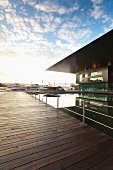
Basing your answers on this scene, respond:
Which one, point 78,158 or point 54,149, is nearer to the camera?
point 78,158

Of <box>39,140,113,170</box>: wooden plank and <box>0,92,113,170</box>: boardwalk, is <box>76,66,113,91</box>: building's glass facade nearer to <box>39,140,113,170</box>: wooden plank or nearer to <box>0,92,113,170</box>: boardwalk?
<box>0,92,113,170</box>: boardwalk

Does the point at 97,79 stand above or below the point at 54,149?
above

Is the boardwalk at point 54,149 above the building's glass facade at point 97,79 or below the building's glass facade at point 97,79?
below

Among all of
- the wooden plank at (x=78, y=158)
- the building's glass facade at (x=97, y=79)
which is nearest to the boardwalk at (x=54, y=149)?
the wooden plank at (x=78, y=158)

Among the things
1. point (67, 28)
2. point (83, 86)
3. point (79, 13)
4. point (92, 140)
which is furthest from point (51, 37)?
point (83, 86)

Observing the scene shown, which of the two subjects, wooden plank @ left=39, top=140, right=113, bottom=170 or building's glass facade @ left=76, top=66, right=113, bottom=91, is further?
building's glass facade @ left=76, top=66, right=113, bottom=91

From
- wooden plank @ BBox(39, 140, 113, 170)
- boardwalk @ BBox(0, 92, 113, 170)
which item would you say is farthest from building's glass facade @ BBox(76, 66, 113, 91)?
wooden plank @ BBox(39, 140, 113, 170)

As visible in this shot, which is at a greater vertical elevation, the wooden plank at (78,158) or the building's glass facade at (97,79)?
the building's glass facade at (97,79)

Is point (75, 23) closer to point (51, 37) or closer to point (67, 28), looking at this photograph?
point (67, 28)

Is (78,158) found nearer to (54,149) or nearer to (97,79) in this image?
(54,149)

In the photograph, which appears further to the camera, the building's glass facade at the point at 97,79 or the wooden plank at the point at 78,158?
the building's glass facade at the point at 97,79

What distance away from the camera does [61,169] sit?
1.39m

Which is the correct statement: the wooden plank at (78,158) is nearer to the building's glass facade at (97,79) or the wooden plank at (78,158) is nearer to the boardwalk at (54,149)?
the boardwalk at (54,149)

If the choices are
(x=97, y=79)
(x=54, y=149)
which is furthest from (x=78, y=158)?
(x=97, y=79)
